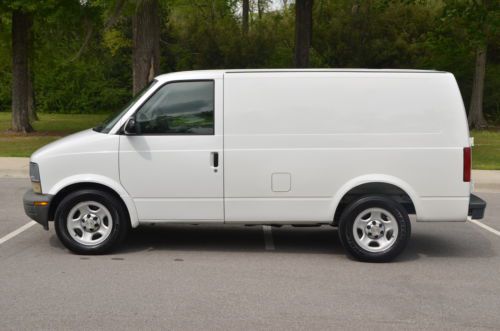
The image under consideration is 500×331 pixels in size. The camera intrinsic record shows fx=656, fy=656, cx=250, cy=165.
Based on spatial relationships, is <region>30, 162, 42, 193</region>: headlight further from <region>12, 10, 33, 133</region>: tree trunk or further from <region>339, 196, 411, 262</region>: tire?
<region>12, 10, 33, 133</region>: tree trunk

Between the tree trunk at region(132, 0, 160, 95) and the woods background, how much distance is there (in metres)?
0.03

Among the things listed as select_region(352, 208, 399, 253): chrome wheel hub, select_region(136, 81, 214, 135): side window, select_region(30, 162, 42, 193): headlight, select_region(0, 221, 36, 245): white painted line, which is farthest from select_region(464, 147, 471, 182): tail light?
select_region(0, 221, 36, 245): white painted line

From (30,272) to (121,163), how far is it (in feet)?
4.67

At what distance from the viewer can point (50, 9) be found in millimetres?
20344

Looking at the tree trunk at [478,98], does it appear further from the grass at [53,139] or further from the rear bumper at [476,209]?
the rear bumper at [476,209]

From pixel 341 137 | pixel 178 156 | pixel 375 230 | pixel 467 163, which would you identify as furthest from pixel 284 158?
pixel 467 163

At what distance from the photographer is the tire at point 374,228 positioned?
6.86 m

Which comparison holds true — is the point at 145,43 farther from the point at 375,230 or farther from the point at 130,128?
the point at 375,230

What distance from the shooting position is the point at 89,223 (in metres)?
7.04

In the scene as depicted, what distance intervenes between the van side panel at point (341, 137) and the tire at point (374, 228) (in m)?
0.25

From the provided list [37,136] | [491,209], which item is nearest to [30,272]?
[491,209]

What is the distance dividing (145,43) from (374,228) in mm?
12438

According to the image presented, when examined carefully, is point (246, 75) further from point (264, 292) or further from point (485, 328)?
point (485, 328)

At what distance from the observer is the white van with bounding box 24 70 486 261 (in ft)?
22.5
